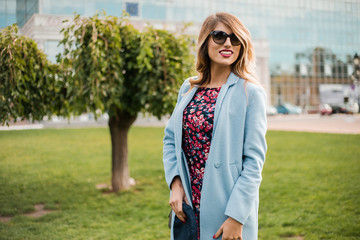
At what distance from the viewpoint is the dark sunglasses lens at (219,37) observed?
1894 millimetres

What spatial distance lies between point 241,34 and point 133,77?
155 inches

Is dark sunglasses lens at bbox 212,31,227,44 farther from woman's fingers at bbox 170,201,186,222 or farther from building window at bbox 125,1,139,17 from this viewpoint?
building window at bbox 125,1,139,17

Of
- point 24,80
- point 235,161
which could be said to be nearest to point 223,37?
point 235,161

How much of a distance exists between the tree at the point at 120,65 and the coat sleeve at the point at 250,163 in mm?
3217

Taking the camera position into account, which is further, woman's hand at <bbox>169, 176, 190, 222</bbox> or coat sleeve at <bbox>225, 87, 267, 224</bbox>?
woman's hand at <bbox>169, 176, 190, 222</bbox>

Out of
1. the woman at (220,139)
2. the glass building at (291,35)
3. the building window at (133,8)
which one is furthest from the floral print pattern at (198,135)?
the glass building at (291,35)

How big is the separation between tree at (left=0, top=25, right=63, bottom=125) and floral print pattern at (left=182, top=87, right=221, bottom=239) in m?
3.31

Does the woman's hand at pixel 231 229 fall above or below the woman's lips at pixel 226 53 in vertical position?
below

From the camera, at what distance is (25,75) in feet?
14.8

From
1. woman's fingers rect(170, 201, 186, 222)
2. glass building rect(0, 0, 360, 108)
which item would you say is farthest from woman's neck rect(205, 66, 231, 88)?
glass building rect(0, 0, 360, 108)

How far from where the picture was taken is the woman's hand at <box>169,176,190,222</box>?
72.6 inches

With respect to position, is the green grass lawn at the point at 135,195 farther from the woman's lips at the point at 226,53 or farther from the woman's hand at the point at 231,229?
the woman's lips at the point at 226,53

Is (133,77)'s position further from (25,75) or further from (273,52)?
(273,52)

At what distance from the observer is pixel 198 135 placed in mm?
1877
